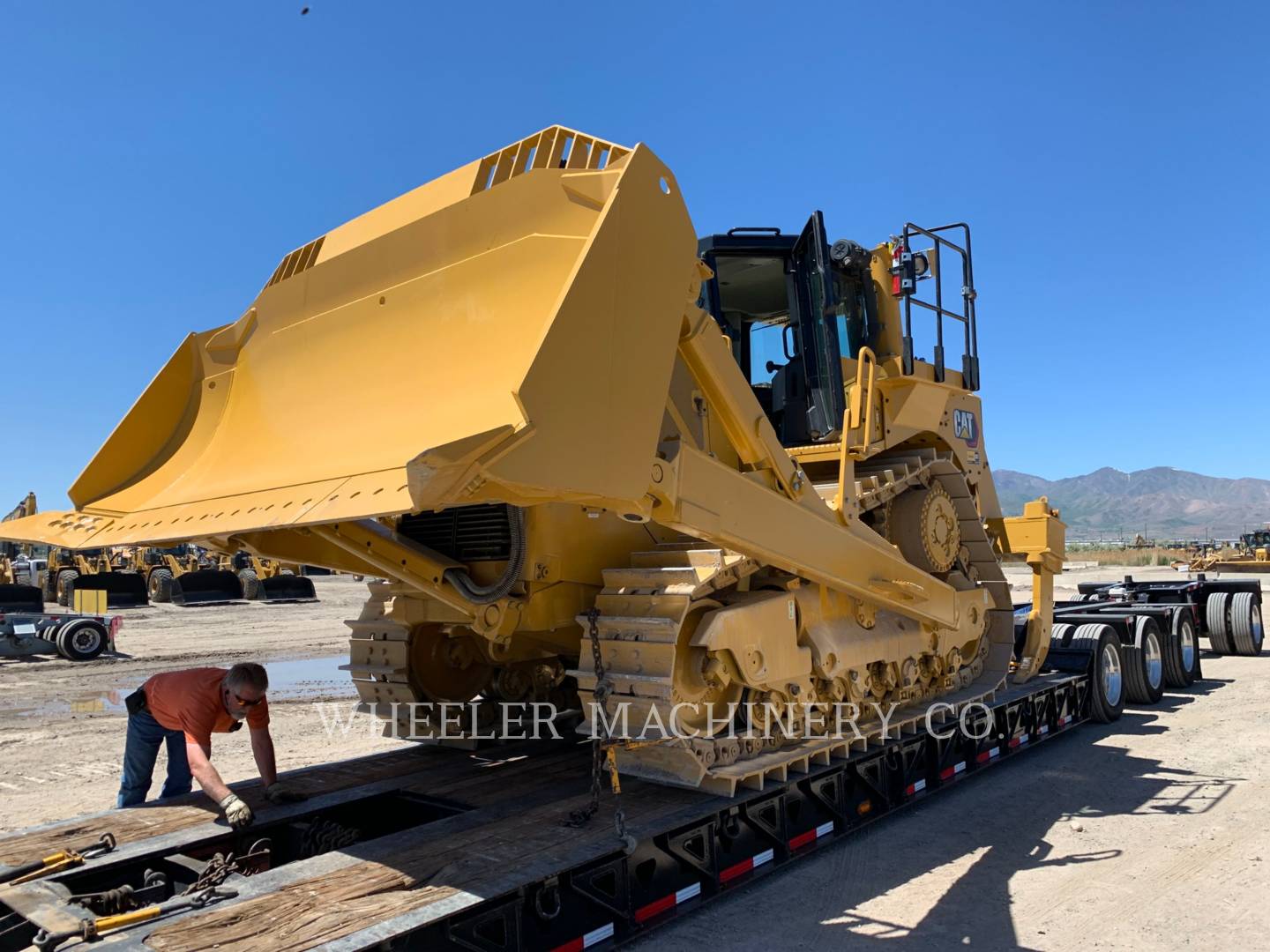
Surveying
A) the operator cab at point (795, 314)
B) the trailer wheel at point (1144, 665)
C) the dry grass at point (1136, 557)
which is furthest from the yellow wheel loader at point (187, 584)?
the dry grass at point (1136, 557)

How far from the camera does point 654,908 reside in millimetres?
4637

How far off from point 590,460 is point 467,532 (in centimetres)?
195

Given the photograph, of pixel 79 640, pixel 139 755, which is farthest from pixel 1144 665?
pixel 79 640

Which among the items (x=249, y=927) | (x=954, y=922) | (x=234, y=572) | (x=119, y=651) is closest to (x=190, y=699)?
(x=249, y=927)

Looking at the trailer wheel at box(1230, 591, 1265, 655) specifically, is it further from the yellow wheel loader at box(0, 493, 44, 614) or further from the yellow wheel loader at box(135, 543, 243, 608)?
Result: the yellow wheel loader at box(135, 543, 243, 608)

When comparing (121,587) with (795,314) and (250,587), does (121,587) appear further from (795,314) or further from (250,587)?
(795,314)

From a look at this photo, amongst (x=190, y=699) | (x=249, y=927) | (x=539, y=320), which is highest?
(x=539, y=320)

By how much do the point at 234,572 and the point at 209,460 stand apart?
27611mm

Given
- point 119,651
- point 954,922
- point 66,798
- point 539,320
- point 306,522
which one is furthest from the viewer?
point 119,651

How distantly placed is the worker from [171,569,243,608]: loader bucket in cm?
2407

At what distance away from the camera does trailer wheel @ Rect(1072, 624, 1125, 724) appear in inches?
384

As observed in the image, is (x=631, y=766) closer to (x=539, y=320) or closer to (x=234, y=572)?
(x=539, y=320)

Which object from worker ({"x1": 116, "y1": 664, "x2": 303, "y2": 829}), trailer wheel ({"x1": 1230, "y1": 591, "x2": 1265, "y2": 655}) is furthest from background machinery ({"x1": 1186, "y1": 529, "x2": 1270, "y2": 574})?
worker ({"x1": 116, "y1": 664, "x2": 303, "y2": 829})

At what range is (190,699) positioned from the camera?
518 cm
